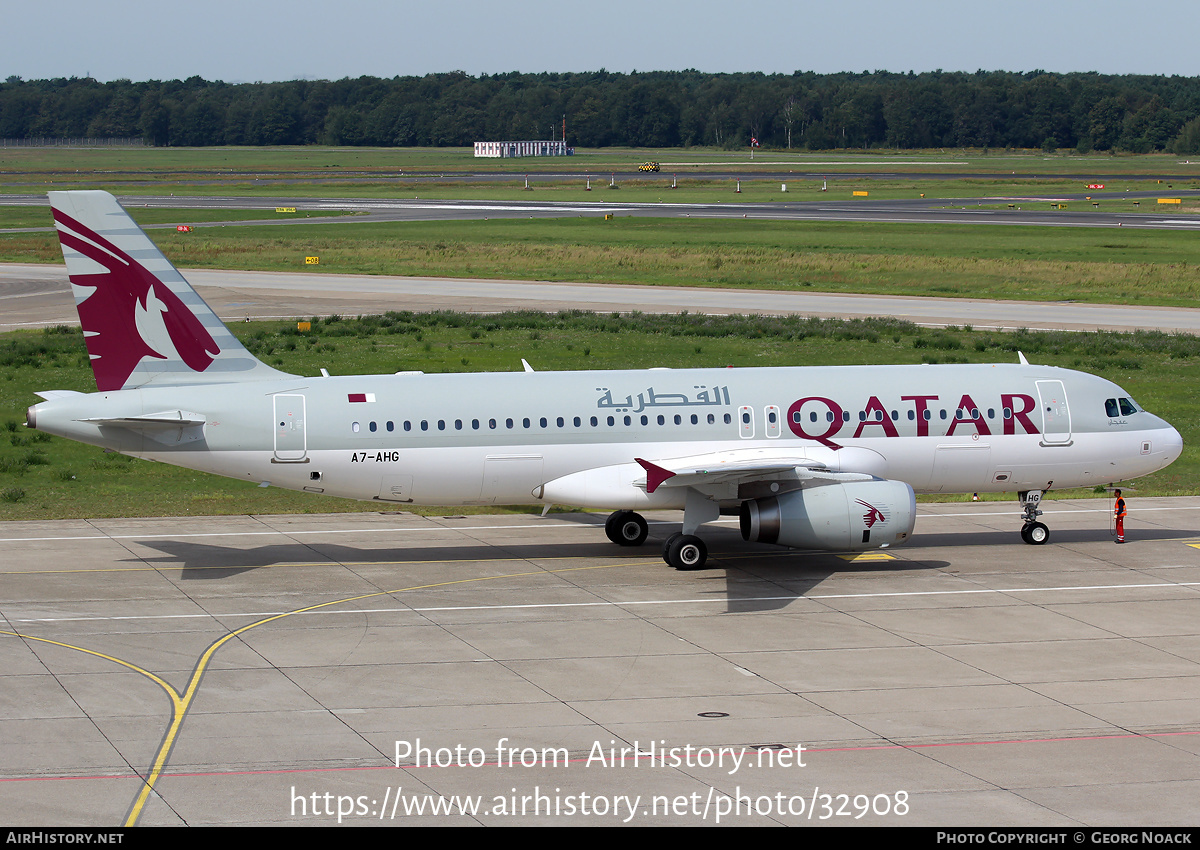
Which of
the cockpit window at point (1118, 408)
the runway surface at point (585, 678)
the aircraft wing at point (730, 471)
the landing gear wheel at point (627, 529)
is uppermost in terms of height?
the cockpit window at point (1118, 408)

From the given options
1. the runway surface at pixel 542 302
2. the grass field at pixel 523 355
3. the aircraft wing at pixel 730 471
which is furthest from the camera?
the runway surface at pixel 542 302

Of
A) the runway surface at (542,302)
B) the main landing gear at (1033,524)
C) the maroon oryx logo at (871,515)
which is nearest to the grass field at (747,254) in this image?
the runway surface at (542,302)

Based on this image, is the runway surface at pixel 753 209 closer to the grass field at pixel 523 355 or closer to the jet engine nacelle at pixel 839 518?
the grass field at pixel 523 355

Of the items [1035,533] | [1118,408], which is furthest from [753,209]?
[1035,533]

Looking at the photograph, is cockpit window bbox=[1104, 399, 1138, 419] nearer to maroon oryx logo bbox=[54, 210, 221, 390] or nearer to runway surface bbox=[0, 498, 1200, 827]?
runway surface bbox=[0, 498, 1200, 827]

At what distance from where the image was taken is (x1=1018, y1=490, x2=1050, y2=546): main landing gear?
1394 inches

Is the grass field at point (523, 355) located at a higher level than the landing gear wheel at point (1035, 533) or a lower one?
higher

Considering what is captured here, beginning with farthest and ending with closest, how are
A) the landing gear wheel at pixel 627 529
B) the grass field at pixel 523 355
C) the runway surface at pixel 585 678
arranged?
the grass field at pixel 523 355 < the landing gear wheel at pixel 627 529 < the runway surface at pixel 585 678

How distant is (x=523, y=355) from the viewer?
6319 centimetres

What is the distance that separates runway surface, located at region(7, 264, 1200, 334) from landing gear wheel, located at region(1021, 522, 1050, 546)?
132 ft

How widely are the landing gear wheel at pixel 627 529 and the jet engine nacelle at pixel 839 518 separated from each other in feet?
16.1

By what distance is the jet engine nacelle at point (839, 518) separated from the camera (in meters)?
31.0

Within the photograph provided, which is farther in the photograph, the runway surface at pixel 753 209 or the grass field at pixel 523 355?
the runway surface at pixel 753 209
